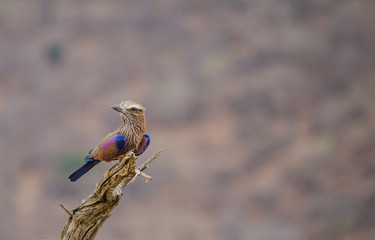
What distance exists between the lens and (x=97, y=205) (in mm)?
6457

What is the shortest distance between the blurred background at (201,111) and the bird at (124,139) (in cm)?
2037

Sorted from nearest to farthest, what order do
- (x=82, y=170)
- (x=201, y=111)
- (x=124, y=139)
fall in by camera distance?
(x=124, y=139) → (x=82, y=170) → (x=201, y=111)

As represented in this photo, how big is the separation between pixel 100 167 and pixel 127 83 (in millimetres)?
6308

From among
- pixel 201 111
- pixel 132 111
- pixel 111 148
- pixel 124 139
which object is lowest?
pixel 111 148

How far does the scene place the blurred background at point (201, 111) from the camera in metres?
27.4

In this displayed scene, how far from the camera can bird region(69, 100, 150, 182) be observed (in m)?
6.50

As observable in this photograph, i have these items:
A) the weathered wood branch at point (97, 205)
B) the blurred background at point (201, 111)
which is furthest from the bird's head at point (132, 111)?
the blurred background at point (201, 111)

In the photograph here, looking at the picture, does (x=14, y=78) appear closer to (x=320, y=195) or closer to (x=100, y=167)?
(x=100, y=167)

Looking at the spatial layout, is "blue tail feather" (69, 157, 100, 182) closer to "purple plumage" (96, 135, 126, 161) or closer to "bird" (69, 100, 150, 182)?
"bird" (69, 100, 150, 182)

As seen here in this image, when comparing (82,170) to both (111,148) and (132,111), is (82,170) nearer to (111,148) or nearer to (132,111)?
(111,148)

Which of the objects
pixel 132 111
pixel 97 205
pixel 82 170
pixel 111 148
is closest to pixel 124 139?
pixel 111 148

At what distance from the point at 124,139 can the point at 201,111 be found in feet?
81.8

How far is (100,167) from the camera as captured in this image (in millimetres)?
30125

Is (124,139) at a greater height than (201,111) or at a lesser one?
lesser
